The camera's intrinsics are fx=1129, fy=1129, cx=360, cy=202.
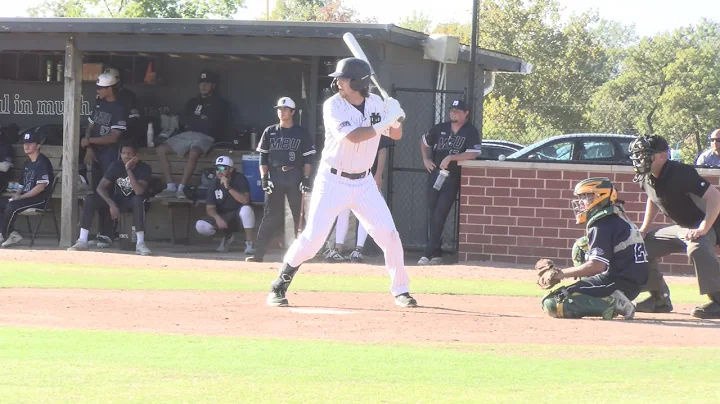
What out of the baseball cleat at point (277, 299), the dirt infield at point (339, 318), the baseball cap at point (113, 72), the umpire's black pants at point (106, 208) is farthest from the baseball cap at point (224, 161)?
the baseball cleat at point (277, 299)

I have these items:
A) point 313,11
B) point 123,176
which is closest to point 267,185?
point 123,176

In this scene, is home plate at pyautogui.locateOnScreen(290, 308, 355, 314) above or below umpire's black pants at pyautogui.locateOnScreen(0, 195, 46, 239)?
below

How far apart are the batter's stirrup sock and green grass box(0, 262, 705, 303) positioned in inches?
59.9

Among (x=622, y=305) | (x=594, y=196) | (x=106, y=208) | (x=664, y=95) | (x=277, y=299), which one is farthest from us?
(x=664, y=95)

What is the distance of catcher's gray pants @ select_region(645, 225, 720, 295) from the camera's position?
9.71m

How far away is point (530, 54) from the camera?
4744cm

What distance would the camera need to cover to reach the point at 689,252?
9.79m

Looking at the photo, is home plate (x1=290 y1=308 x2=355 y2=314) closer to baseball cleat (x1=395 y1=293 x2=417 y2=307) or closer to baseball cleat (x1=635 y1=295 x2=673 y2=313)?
baseball cleat (x1=395 y1=293 x2=417 y2=307)

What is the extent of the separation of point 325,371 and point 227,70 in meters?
12.1

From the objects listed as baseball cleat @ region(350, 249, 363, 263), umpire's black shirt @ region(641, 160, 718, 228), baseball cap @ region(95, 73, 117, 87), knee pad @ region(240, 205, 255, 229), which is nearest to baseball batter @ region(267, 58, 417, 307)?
umpire's black shirt @ region(641, 160, 718, 228)

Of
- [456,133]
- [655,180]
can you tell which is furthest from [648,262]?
[456,133]

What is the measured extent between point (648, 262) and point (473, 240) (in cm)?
512

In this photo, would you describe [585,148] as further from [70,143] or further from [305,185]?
[70,143]

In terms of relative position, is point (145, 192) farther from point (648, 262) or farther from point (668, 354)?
point (668, 354)
